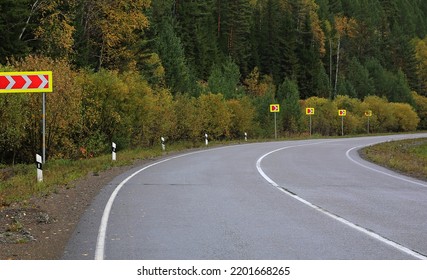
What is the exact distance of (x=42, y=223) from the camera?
9031 millimetres

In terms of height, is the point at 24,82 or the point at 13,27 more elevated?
the point at 13,27

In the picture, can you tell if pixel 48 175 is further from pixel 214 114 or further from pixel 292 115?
pixel 292 115

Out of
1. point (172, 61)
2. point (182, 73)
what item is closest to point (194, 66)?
point (182, 73)

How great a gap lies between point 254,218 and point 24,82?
8.86m

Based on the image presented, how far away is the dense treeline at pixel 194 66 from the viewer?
24.4 metres

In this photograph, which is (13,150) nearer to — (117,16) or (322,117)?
(117,16)

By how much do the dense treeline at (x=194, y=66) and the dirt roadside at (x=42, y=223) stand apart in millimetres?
9749

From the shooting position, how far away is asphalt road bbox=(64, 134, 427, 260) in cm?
682

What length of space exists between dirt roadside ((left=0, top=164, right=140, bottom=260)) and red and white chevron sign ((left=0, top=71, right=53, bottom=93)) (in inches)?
128

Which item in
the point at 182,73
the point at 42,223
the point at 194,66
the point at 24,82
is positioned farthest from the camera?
the point at 194,66

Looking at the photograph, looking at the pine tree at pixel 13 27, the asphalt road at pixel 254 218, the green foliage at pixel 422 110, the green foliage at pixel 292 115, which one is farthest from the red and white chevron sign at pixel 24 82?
the green foliage at pixel 422 110

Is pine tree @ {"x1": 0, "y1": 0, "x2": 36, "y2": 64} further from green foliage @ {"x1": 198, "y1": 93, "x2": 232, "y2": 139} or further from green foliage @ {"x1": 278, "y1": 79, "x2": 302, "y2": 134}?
green foliage @ {"x1": 278, "y1": 79, "x2": 302, "y2": 134}

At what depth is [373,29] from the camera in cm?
11919
